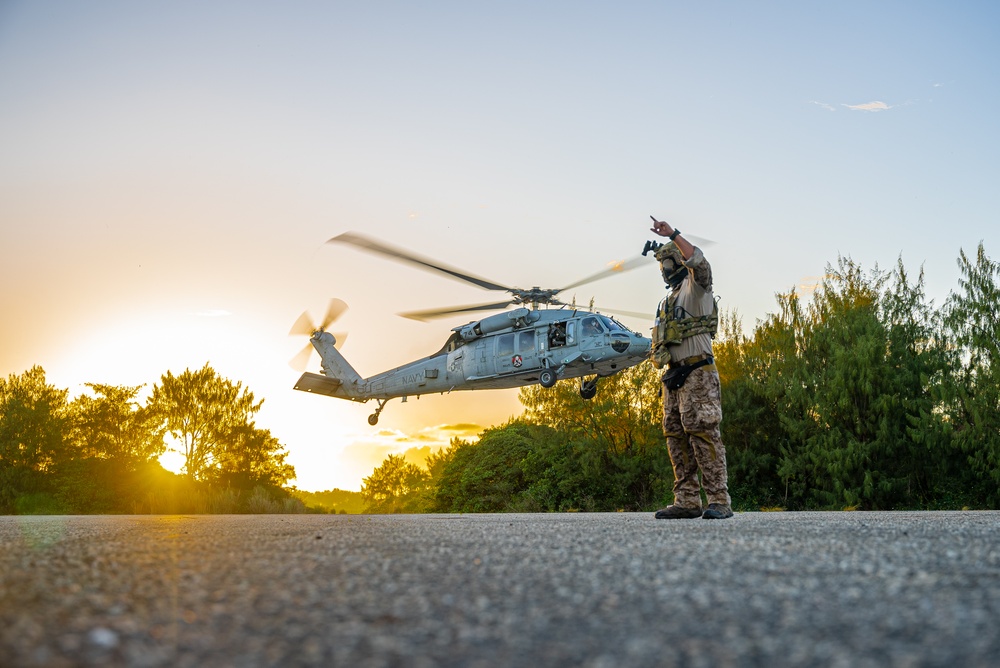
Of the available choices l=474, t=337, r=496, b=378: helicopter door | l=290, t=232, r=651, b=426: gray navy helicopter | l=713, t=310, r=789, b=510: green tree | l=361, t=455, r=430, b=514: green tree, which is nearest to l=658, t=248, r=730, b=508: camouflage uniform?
l=290, t=232, r=651, b=426: gray navy helicopter

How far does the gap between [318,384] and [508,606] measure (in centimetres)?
2392

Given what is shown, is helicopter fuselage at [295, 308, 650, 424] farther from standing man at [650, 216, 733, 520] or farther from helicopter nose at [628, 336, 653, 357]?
standing man at [650, 216, 733, 520]

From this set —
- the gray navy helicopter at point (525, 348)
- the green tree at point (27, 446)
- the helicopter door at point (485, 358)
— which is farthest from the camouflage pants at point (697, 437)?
the green tree at point (27, 446)

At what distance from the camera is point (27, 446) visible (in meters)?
34.4

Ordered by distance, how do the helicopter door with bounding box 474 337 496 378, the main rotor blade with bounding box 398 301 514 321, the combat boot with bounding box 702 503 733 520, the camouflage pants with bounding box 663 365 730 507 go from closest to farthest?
the combat boot with bounding box 702 503 733 520 < the camouflage pants with bounding box 663 365 730 507 < the main rotor blade with bounding box 398 301 514 321 < the helicopter door with bounding box 474 337 496 378

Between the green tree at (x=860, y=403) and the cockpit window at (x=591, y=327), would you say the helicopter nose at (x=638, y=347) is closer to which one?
the cockpit window at (x=591, y=327)

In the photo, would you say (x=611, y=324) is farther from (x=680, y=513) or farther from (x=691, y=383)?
(x=680, y=513)

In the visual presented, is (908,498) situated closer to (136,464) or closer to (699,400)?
(699,400)

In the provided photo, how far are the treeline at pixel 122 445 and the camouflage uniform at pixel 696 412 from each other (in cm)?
2696

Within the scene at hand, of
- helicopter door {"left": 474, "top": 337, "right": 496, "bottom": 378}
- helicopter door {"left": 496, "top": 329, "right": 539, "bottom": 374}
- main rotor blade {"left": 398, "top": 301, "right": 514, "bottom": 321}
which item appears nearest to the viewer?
main rotor blade {"left": 398, "top": 301, "right": 514, "bottom": 321}

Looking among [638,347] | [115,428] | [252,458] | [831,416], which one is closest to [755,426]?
[831,416]

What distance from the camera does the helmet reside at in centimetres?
722

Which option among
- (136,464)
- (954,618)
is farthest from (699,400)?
(136,464)

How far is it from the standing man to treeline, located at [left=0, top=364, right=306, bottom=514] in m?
27.0
